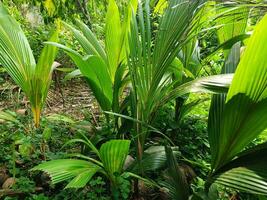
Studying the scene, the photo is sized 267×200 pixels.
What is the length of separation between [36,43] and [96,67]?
2023mm

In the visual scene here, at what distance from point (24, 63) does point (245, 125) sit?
49.8 inches

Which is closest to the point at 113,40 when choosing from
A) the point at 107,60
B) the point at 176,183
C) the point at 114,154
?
the point at 107,60

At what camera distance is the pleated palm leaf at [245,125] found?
0.99 meters

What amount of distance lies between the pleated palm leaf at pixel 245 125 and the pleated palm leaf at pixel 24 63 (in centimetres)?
105

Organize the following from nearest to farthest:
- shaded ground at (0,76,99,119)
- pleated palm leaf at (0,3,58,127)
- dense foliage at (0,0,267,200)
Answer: dense foliage at (0,0,267,200) → pleated palm leaf at (0,3,58,127) → shaded ground at (0,76,99,119)

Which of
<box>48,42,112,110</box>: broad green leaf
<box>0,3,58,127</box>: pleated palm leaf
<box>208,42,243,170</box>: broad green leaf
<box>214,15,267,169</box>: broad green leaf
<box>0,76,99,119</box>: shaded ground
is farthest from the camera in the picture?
<box>0,76,99,119</box>: shaded ground

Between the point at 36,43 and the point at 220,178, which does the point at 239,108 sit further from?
the point at 36,43

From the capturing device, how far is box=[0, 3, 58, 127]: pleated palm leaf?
186 centimetres

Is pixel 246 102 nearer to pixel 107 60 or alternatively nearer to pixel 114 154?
pixel 114 154

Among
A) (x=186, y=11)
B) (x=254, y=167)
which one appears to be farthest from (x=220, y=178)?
(x=186, y=11)

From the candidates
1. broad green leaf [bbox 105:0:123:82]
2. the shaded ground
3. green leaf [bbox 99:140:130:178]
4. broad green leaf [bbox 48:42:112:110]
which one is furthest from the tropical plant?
the shaded ground

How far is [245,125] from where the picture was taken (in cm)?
110

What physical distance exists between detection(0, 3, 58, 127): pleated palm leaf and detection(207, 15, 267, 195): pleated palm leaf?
105 cm

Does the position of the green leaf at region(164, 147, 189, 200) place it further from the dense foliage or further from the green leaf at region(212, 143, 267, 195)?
the green leaf at region(212, 143, 267, 195)
